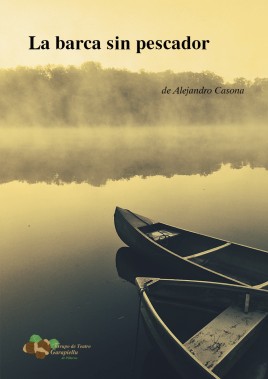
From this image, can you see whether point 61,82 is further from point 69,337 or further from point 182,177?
point 69,337

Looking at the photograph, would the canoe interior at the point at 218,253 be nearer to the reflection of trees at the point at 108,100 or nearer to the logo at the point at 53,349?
the logo at the point at 53,349

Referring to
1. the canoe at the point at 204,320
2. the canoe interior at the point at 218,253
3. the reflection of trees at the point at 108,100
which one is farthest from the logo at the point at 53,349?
the reflection of trees at the point at 108,100

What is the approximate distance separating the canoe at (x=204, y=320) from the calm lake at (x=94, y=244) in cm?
32

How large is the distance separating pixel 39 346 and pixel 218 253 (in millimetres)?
5211

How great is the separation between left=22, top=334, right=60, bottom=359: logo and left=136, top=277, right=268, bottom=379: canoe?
1.96 metres

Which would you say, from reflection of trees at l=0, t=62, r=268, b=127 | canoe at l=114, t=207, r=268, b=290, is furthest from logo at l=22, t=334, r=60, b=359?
reflection of trees at l=0, t=62, r=268, b=127

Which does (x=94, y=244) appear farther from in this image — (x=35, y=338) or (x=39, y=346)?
(x=39, y=346)

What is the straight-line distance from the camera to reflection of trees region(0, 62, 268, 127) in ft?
233

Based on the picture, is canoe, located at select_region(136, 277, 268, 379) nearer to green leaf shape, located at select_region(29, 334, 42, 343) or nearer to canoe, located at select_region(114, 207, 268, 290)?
canoe, located at select_region(114, 207, 268, 290)

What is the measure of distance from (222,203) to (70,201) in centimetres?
753

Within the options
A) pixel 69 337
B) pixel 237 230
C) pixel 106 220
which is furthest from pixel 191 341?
pixel 106 220

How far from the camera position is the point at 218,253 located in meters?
9.50

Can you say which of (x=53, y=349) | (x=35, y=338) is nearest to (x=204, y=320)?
(x=53, y=349)

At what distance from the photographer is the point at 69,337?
273 inches
